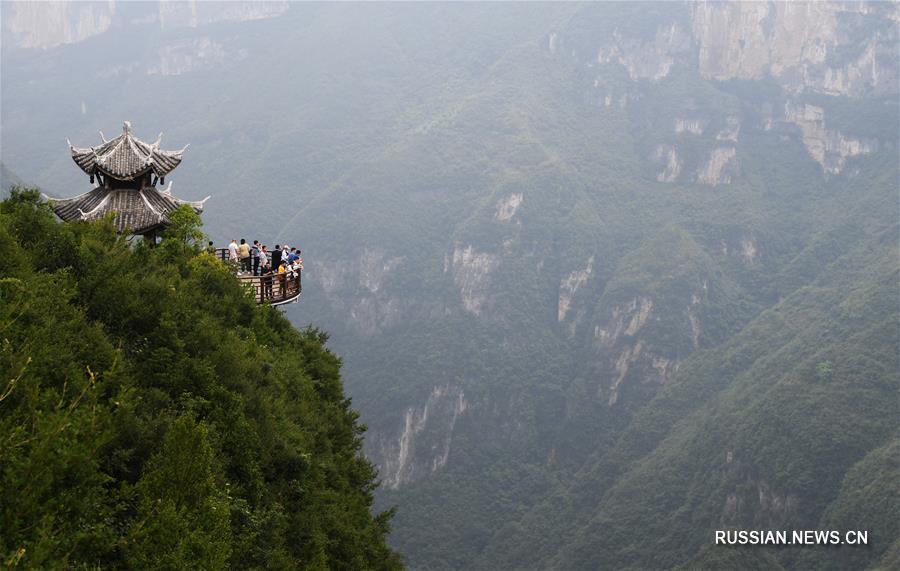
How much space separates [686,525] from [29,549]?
13098 cm

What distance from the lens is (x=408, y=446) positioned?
18200 cm

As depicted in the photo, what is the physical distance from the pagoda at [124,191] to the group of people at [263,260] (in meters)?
3.02

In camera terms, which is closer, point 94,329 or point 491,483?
point 94,329

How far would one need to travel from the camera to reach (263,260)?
37.7 metres

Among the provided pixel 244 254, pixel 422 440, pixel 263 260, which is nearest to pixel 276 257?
pixel 263 260

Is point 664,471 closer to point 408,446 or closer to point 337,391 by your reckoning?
point 408,446

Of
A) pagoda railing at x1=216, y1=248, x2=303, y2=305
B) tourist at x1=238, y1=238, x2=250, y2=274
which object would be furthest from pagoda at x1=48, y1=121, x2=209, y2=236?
tourist at x1=238, y1=238, x2=250, y2=274

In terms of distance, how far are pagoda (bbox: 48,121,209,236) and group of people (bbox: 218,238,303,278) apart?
9.92 feet

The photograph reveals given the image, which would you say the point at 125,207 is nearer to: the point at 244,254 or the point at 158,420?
the point at 244,254

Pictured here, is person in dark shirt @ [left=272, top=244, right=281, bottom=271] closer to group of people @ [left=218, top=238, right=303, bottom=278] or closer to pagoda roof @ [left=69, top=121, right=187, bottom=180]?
group of people @ [left=218, top=238, right=303, bottom=278]

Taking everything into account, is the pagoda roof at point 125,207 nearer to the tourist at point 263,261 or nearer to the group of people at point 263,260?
the group of people at point 263,260

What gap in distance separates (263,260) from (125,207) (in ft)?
19.8

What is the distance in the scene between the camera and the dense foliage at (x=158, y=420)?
40.6ft

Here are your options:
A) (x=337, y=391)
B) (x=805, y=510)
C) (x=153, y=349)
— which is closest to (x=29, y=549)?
(x=153, y=349)
